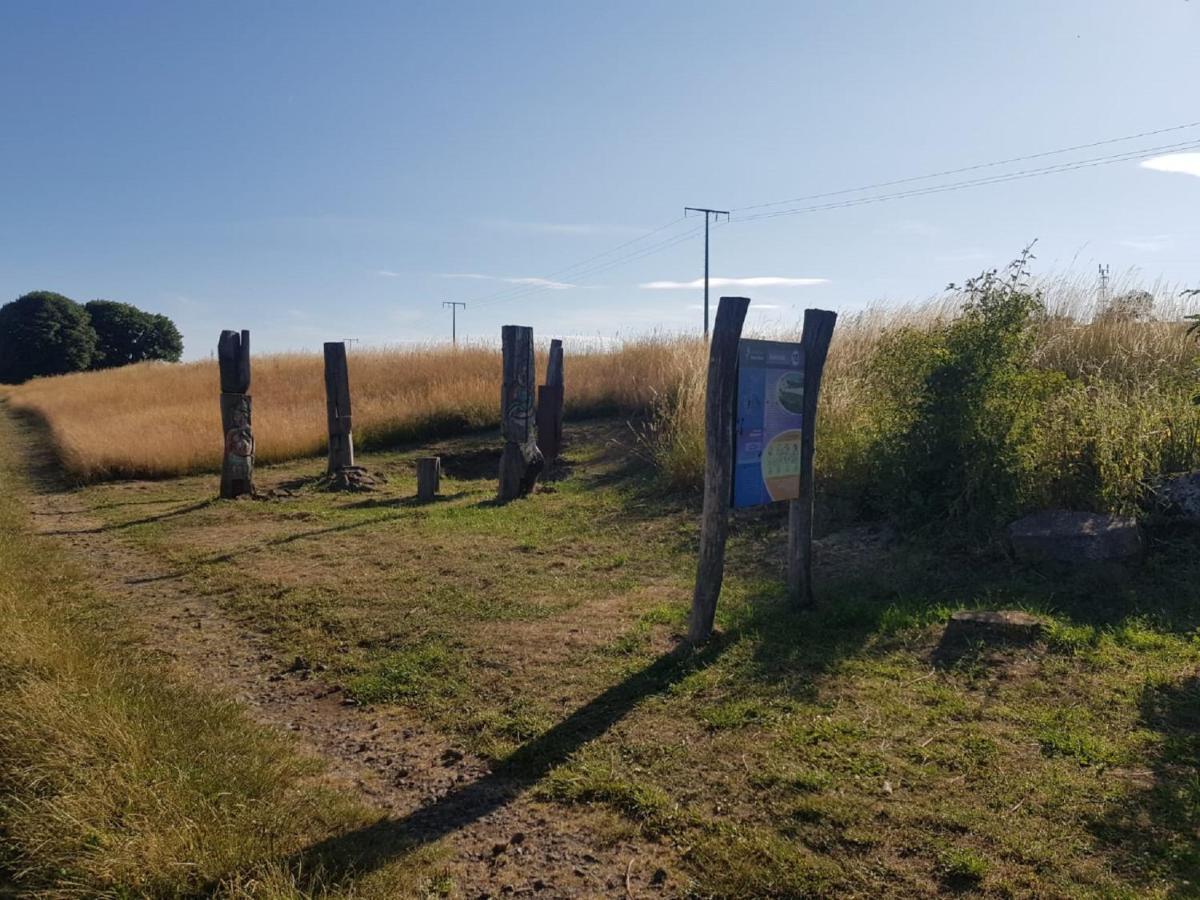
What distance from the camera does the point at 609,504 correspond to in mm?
9531

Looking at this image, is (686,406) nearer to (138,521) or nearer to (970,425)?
(970,425)

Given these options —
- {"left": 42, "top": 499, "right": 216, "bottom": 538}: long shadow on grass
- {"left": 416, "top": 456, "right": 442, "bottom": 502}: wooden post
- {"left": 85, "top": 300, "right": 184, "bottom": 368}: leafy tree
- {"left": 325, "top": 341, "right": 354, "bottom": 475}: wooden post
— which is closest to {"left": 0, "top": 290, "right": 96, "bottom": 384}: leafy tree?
{"left": 85, "top": 300, "right": 184, "bottom": 368}: leafy tree

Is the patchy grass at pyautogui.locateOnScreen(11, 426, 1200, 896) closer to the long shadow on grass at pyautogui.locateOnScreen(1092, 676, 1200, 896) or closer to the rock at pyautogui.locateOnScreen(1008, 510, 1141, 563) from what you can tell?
the long shadow on grass at pyautogui.locateOnScreen(1092, 676, 1200, 896)

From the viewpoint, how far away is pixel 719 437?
4688 mm

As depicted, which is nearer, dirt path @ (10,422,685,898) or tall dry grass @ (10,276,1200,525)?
dirt path @ (10,422,685,898)

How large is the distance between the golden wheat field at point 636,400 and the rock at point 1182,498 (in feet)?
0.92

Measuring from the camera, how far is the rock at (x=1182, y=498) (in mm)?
5945

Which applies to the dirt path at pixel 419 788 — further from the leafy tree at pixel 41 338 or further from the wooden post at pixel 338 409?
the leafy tree at pixel 41 338

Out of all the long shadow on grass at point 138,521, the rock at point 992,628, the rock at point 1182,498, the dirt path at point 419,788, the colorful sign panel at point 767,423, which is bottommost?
the long shadow on grass at point 138,521

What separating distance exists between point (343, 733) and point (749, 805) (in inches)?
73.9

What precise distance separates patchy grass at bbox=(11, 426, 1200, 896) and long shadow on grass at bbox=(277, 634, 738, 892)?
0.02 metres

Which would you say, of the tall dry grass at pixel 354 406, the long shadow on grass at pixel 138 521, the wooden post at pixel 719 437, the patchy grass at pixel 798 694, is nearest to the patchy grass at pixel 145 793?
the patchy grass at pixel 798 694

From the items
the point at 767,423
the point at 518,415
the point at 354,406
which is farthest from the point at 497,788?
the point at 354,406

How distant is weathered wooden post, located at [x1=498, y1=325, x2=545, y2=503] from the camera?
10508 mm
